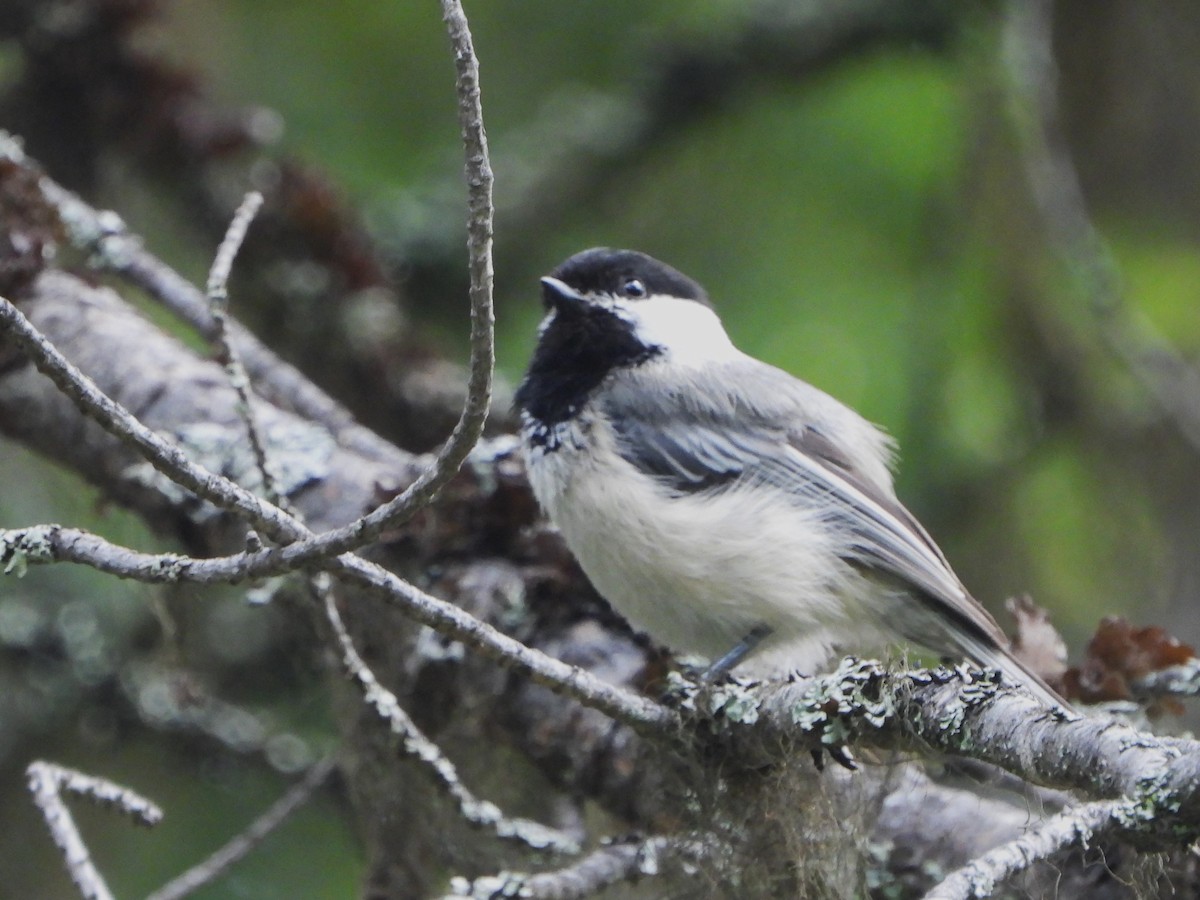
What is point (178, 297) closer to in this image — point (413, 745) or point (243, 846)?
point (243, 846)

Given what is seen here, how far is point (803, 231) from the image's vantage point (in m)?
3.77

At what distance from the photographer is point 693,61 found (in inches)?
153

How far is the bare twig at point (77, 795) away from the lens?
1634 mm

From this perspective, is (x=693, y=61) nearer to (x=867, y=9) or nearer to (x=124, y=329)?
(x=867, y=9)

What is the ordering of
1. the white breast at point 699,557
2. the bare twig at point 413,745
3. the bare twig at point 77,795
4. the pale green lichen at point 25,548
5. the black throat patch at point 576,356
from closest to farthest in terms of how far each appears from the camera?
the pale green lichen at point 25,548 → the bare twig at point 77,795 → the bare twig at point 413,745 → the white breast at point 699,557 → the black throat patch at point 576,356

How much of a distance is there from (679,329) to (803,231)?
123 centimetres

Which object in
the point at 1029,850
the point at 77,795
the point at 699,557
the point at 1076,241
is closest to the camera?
the point at 1029,850

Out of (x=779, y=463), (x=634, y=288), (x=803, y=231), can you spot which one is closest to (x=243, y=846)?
(x=779, y=463)

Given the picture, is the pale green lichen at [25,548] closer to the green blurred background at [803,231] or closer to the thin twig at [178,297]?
the thin twig at [178,297]

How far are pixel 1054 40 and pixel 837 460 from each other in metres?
2.14

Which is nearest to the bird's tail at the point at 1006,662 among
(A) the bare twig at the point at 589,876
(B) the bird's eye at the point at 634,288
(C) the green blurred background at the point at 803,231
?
(A) the bare twig at the point at 589,876

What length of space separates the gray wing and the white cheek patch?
7.6 inches

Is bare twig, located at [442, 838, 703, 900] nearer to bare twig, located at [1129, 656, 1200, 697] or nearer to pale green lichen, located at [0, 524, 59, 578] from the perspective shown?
pale green lichen, located at [0, 524, 59, 578]

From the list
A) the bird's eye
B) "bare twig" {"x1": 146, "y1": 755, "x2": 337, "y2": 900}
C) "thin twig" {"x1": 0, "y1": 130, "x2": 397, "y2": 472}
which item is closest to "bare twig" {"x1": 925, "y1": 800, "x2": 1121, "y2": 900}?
"bare twig" {"x1": 146, "y1": 755, "x2": 337, "y2": 900}
